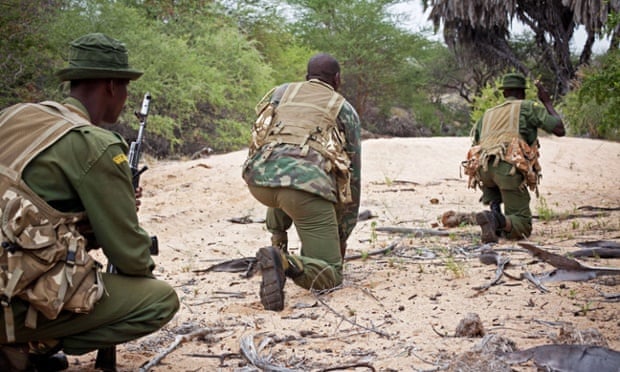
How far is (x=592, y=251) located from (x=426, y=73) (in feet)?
96.6

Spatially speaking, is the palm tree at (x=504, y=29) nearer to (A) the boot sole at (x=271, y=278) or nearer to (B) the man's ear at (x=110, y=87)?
(A) the boot sole at (x=271, y=278)

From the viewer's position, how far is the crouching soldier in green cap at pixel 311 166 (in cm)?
454

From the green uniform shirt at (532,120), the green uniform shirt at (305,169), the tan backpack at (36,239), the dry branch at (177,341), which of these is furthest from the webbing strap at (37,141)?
the green uniform shirt at (532,120)

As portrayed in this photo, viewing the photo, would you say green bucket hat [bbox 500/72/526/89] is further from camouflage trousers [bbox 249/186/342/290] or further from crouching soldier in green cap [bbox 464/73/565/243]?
camouflage trousers [bbox 249/186/342/290]

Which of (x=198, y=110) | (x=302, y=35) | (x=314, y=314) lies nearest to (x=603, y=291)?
(x=314, y=314)

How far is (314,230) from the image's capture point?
15.2 feet

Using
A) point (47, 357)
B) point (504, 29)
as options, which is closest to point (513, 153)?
point (47, 357)

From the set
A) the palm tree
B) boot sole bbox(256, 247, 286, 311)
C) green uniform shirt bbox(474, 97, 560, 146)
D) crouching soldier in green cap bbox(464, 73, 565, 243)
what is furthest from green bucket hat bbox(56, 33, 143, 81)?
the palm tree

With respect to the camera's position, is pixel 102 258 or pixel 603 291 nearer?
pixel 603 291

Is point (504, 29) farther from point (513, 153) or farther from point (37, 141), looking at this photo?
point (37, 141)

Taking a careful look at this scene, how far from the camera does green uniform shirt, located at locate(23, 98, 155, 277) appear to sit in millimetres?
2736

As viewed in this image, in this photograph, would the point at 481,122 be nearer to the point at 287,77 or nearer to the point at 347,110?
the point at 347,110

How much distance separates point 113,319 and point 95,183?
0.59m

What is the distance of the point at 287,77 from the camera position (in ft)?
89.9
